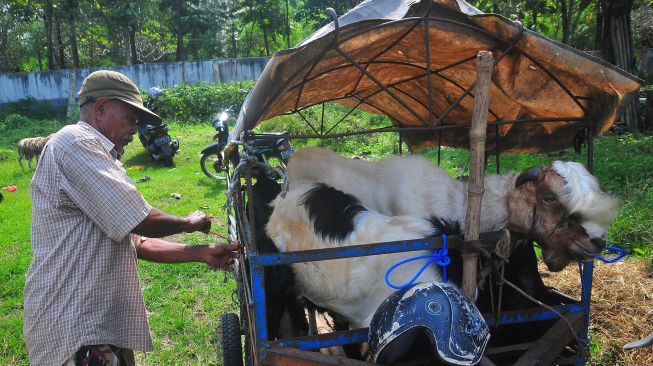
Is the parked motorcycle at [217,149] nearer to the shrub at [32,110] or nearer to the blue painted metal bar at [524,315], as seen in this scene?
the blue painted metal bar at [524,315]

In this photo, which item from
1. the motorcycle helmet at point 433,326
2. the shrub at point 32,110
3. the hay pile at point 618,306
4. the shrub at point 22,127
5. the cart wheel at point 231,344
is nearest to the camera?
the motorcycle helmet at point 433,326

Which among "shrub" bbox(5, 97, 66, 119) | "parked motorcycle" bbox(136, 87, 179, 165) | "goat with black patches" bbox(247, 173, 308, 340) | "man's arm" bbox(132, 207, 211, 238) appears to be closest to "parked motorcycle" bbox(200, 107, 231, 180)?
"parked motorcycle" bbox(136, 87, 179, 165)

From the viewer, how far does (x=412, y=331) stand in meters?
1.95

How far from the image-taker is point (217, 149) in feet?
31.6

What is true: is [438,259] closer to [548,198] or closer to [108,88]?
[548,198]

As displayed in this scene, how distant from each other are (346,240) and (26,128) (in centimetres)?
1830

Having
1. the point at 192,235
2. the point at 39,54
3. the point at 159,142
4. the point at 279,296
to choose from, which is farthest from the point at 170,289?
the point at 39,54

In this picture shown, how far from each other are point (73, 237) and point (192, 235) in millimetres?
4424

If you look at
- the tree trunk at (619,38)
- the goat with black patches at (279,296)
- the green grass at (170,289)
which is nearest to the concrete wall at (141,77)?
the green grass at (170,289)

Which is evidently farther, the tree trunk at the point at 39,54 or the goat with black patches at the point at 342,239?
the tree trunk at the point at 39,54

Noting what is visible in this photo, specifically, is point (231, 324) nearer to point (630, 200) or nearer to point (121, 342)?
point (121, 342)

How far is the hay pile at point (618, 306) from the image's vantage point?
11.7 feet

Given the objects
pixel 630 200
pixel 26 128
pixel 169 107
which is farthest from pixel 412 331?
pixel 26 128

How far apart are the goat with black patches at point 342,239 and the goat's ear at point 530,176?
49 cm
